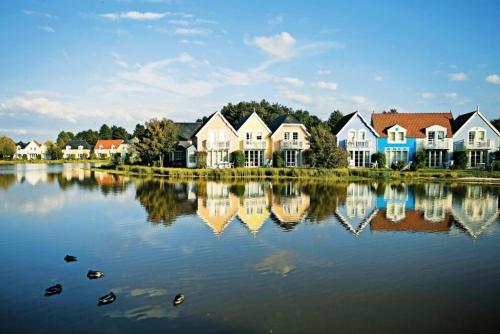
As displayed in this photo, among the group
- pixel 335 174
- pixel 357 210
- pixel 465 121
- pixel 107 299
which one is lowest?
pixel 107 299

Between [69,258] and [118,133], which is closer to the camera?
[69,258]

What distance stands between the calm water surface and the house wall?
981 inches

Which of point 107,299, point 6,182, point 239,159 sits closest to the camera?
point 107,299

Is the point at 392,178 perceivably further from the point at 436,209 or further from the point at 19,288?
the point at 19,288

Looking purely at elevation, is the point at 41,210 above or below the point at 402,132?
below

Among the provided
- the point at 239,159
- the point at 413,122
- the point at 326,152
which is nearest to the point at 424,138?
the point at 413,122

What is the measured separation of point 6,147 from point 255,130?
87.3 m

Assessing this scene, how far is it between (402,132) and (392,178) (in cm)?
965

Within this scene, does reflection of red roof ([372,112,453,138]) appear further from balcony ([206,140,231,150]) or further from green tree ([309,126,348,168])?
balcony ([206,140,231,150])

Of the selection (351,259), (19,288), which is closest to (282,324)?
(351,259)

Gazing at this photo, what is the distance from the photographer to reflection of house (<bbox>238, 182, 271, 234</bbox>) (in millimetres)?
15992

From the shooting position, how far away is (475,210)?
63.2 ft

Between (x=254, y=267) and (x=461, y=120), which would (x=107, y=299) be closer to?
(x=254, y=267)

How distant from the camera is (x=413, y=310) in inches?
315
